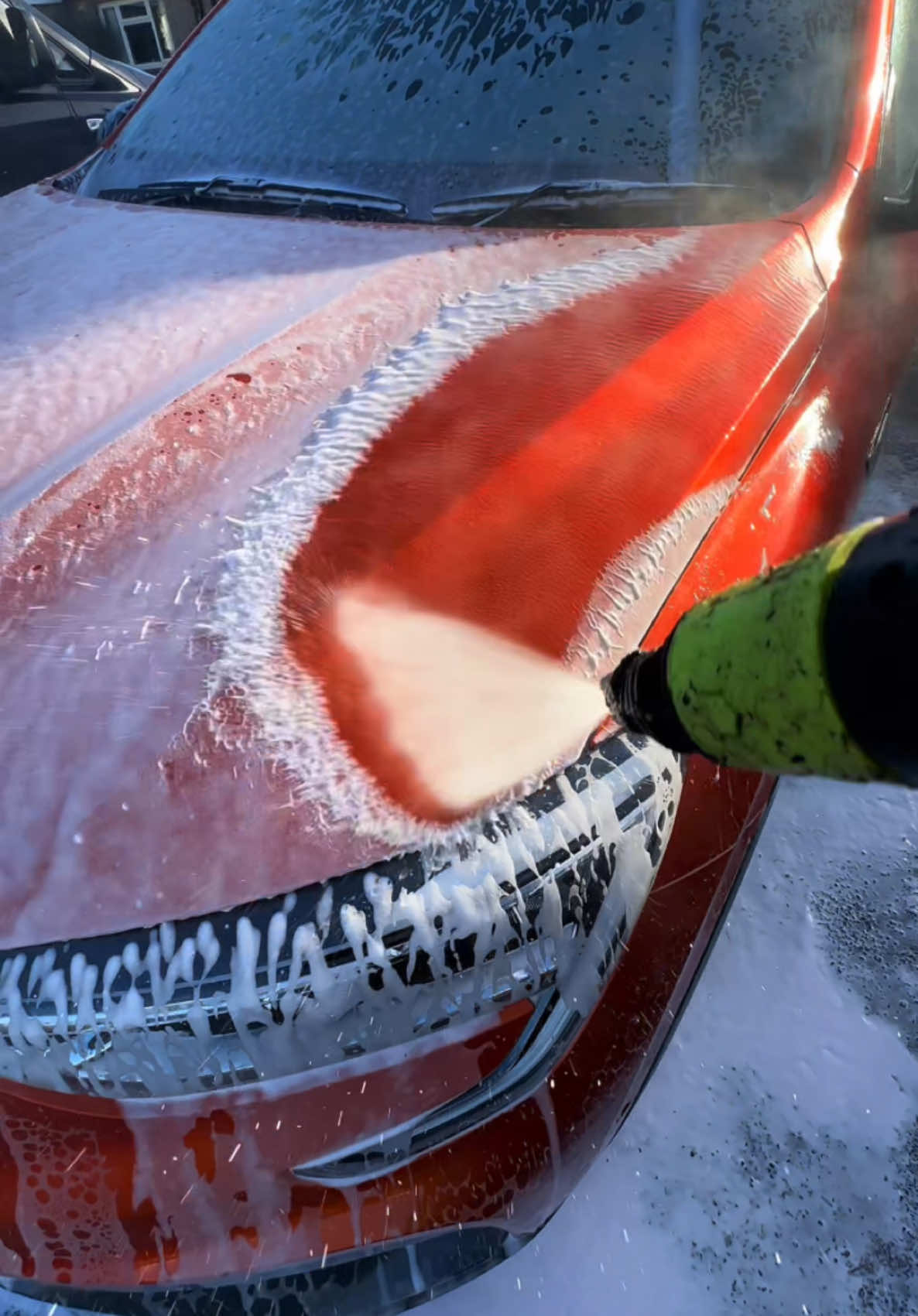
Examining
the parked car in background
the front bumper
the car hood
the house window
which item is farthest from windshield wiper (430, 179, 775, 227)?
the house window

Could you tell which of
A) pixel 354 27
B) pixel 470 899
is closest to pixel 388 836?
pixel 470 899

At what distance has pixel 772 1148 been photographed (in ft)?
5.04

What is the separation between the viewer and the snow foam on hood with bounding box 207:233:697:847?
950 millimetres

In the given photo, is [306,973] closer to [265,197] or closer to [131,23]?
[265,197]

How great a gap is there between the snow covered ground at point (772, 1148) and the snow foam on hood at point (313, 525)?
3.03ft

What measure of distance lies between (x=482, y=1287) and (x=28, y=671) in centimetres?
113

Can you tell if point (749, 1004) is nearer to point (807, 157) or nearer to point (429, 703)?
point (429, 703)

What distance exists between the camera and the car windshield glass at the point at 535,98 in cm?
179

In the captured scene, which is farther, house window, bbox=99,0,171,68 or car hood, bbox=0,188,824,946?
house window, bbox=99,0,171,68

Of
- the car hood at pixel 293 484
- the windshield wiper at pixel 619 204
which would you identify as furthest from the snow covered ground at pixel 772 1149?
the windshield wiper at pixel 619 204

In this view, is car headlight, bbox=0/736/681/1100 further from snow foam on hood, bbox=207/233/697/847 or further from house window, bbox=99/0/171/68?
house window, bbox=99/0/171/68

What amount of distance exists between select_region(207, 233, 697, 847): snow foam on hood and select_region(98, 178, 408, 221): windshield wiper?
1.80ft

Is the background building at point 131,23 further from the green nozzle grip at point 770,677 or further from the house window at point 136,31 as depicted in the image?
the green nozzle grip at point 770,677

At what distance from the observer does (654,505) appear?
4.02 feet
